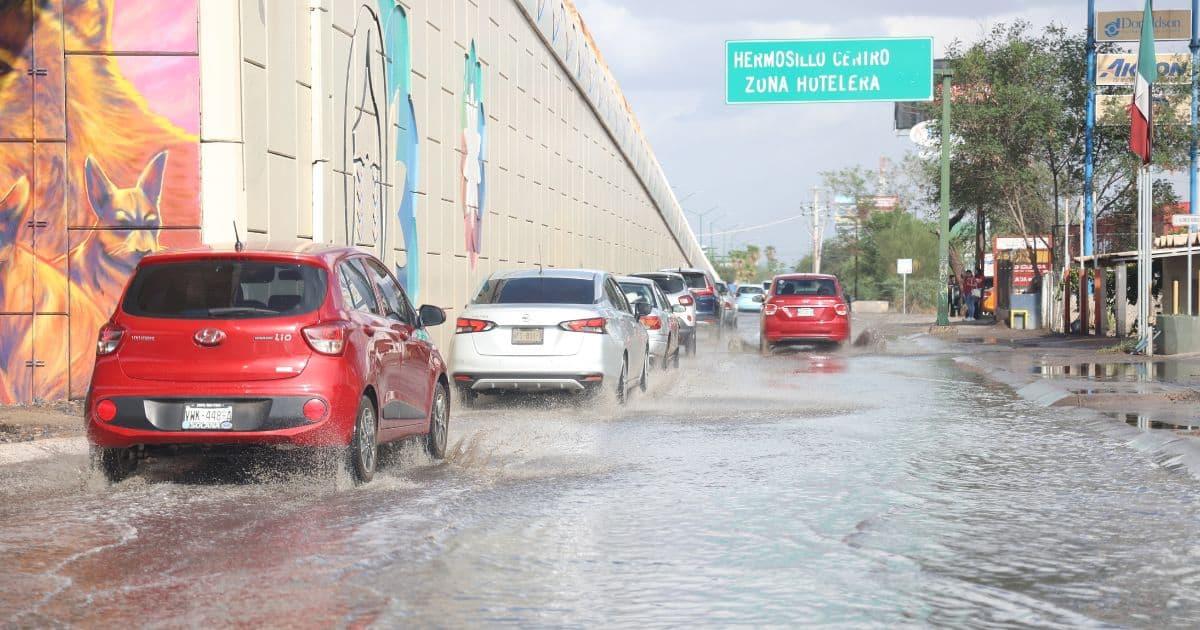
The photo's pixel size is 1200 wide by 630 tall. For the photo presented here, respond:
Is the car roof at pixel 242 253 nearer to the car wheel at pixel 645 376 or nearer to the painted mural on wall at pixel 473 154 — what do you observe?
the car wheel at pixel 645 376

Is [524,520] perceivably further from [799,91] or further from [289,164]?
[799,91]

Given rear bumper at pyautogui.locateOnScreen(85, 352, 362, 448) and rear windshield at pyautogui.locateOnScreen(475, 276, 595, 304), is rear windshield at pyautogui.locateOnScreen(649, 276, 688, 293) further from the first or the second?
rear bumper at pyautogui.locateOnScreen(85, 352, 362, 448)

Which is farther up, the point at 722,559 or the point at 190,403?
the point at 190,403

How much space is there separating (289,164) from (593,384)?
453cm

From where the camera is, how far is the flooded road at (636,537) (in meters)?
5.96

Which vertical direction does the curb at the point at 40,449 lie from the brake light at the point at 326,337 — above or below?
below

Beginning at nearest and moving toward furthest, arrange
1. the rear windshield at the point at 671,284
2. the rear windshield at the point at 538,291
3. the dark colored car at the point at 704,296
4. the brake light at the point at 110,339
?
the brake light at the point at 110,339, the rear windshield at the point at 538,291, the rear windshield at the point at 671,284, the dark colored car at the point at 704,296

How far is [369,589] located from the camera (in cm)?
626

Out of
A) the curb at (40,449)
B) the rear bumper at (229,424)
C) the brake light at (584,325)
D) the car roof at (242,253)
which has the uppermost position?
the car roof at (242,253)

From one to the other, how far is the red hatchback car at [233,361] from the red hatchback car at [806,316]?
65.7 feet

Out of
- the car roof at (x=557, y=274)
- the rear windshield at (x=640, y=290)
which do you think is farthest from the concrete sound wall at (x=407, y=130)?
the rear windshield at (x=640, y=290)

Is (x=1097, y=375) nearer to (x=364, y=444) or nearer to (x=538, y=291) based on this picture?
(x=538, y=291)

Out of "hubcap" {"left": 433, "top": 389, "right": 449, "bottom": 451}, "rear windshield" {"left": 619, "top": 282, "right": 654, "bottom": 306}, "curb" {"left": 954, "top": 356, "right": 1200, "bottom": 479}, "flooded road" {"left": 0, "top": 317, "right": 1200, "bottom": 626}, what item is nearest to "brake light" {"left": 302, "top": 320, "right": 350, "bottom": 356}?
"flooded road" {"left": 0, "top": 317, "right": 1200, "bottom": 626}

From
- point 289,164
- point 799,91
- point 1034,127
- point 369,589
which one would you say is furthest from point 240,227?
point 1034,127
